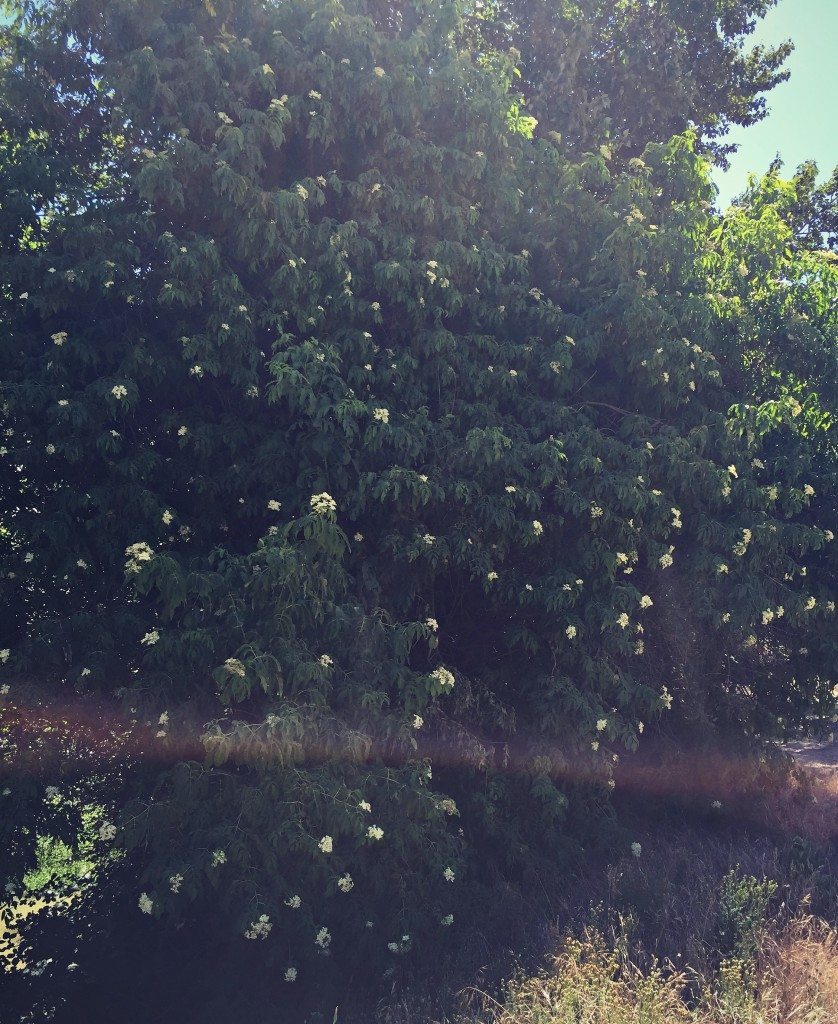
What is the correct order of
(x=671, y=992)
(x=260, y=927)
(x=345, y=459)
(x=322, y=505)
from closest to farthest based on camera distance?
1. (x=671, y=992)
2. (x=260, y=927)
3. (x=322, y=505)
4. (x=345, y=459)

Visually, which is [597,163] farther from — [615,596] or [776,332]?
[615,596]

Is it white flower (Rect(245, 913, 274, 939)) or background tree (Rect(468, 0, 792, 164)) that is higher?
background tree (Rect(468, 0, 792, 164))

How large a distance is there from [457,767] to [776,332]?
14.9 feet

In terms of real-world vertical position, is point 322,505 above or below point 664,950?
above

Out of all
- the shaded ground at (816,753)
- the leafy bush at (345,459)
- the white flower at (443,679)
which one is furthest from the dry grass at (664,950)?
the shaded ground at (816,753)

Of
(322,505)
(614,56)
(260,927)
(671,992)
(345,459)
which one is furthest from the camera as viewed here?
(614,56)

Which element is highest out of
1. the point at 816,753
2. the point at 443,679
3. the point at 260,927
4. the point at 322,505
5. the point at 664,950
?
the point at 816,753

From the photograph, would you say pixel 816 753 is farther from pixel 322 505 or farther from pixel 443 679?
pixel 322 505

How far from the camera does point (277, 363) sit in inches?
205

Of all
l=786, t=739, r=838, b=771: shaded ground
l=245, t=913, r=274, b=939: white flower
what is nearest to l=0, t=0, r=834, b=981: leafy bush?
l=245, t=913, r=274, b=939: white flower

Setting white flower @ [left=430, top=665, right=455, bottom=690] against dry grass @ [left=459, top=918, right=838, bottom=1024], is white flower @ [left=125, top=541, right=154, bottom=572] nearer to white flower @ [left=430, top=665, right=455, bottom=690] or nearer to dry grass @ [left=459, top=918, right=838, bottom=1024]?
white flower @ [left=430, top=665, right=455, bottom=690]

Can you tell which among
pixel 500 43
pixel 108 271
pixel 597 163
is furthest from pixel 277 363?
pixel 500 43

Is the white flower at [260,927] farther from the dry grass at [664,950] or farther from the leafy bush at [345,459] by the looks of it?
the dry grass at [664,950]

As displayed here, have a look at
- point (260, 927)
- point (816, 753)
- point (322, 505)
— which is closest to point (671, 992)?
point (260, 927)
